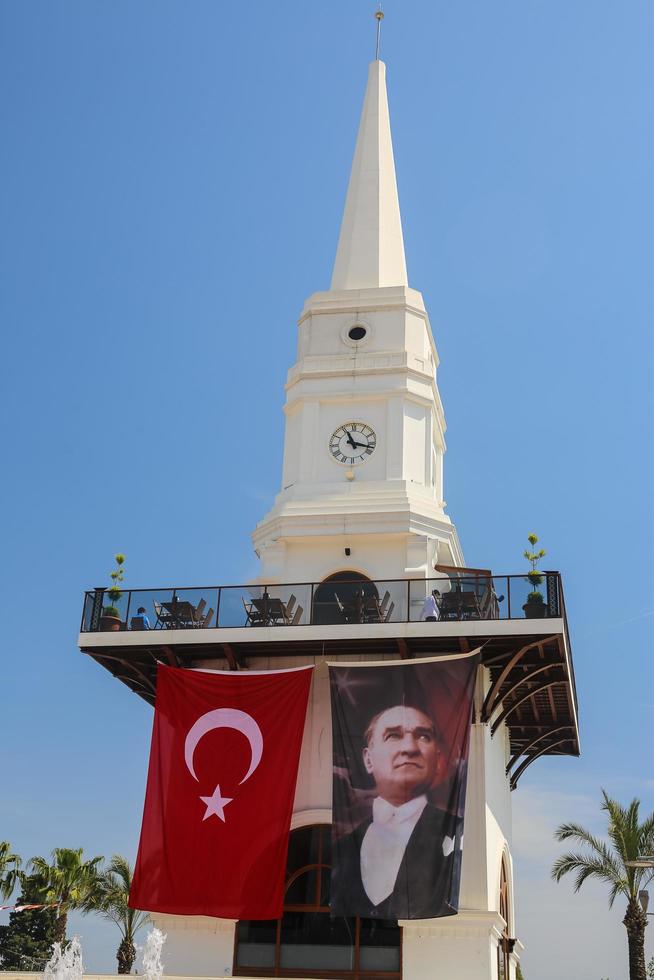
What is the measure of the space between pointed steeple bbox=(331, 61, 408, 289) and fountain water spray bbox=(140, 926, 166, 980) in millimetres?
20289

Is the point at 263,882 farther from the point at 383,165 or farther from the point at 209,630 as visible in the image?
the point at 383,165

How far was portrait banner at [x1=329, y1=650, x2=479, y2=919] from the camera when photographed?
86.5ft

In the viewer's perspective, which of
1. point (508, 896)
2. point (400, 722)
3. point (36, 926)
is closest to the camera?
point (400, 722)

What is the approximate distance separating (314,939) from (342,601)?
8101 millimetres

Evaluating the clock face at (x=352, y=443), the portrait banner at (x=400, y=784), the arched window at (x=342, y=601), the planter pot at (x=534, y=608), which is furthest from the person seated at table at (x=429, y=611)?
the clock face at (x=352, y=443)

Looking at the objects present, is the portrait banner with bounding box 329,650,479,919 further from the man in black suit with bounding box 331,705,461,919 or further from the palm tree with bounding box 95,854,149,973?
the palm tree with bounding box 95,854,149,973

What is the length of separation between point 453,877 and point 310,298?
61.4 feet

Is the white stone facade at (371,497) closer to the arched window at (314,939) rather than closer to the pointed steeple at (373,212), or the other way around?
the pointed steeple at (373,212)

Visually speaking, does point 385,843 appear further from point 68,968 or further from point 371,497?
point 371,497

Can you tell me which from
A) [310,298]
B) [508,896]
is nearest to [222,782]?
[508,896]

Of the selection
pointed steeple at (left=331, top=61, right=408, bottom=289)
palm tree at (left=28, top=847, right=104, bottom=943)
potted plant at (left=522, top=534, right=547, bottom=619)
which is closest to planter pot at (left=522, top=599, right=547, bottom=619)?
potted plant at (left=522, top=534, right=547, bottom=619)

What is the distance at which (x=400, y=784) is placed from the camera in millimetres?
27500

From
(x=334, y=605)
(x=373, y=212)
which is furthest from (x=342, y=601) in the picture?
(x=373, y=212)

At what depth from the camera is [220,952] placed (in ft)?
91.1
